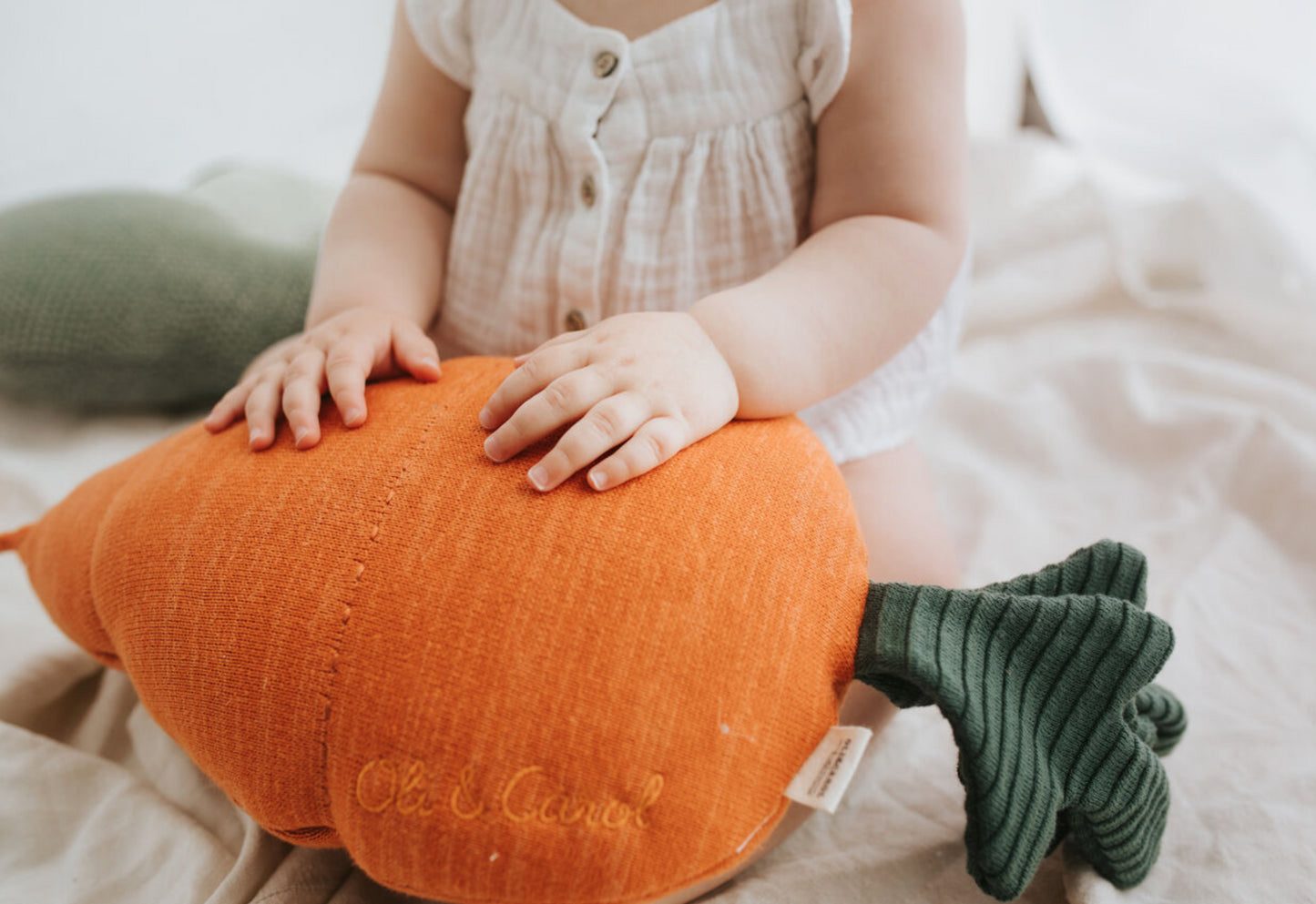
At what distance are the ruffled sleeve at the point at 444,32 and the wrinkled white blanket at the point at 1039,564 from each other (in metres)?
0.42

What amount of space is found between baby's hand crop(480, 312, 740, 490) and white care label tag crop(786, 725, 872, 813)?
0.14m

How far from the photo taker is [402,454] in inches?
16.4

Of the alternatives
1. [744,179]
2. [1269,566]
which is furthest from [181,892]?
[1269,566]

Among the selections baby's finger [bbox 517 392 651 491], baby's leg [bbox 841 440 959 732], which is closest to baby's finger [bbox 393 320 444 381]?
baby's finger [bbox 517 392 651 491]

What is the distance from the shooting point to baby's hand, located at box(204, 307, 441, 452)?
45 centimetres

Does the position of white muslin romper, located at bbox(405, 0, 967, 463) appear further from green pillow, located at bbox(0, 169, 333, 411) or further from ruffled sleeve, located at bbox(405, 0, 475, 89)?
green pillow, located at bbox(0, 169, 333, 411)

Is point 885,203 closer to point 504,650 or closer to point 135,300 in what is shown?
point 504,650

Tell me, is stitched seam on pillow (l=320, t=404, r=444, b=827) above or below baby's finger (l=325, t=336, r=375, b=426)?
below

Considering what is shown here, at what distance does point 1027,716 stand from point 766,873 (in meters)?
0.16

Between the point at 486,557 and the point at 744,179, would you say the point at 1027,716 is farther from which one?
the point at 744,179

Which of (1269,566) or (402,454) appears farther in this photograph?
(1269,566)

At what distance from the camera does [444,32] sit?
0.63 meters

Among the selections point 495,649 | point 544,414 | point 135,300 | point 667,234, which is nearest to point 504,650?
point 495,649

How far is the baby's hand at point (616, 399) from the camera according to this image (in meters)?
0.39
